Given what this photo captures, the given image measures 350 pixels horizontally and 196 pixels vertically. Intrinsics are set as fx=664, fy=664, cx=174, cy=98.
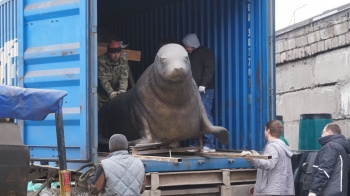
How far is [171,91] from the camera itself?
7.38 meters

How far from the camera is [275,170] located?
707 centimetres

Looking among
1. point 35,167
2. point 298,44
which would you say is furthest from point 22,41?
point 298,44

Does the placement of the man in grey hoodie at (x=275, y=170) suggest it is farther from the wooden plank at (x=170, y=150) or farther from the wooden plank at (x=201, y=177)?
the wooden plank at (x=170, y=150)

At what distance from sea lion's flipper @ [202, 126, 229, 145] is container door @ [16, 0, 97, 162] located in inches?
61.1

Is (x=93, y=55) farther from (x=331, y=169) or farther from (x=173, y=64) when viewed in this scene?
(x=331, y=169)

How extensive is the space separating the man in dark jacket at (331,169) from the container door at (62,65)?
237 cm

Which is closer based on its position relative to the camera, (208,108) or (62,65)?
(62,65)

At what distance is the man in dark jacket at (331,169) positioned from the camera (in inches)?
274

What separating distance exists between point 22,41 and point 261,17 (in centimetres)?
288

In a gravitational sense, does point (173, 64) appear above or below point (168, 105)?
above

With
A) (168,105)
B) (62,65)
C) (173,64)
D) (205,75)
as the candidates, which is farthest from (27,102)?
(205,75)

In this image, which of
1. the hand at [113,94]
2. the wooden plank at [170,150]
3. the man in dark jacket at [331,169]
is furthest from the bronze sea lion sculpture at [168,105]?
the man in dark jacket at [331,169]

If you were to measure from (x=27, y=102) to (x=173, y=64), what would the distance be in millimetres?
2038

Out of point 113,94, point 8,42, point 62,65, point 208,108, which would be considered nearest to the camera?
point 62,65
